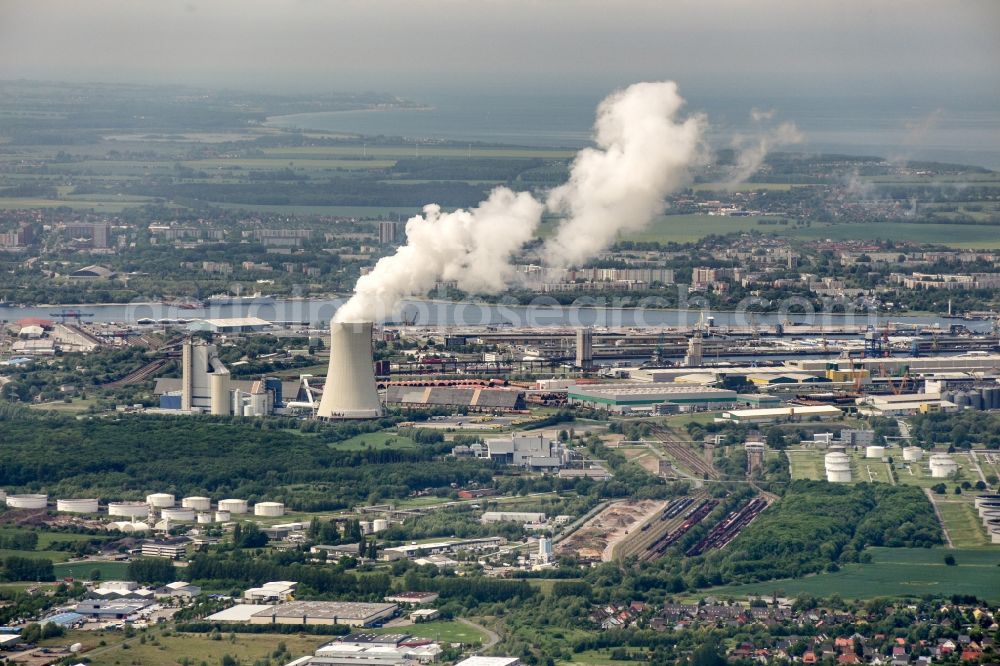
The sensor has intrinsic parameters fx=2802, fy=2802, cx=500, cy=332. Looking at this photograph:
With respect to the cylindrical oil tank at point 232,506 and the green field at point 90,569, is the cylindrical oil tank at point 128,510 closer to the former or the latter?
the cylindrical oil tank at point 232,506

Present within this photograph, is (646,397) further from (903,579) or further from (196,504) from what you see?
(903,579)

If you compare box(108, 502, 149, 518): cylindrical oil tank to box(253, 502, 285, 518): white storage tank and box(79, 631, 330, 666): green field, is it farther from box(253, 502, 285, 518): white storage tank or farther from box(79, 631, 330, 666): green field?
box(79, 631, 330, 666): green field

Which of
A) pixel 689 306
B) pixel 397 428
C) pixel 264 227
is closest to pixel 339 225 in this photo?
pixel 264 227

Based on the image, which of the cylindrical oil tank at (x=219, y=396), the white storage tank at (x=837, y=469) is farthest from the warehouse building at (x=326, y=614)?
the cylindrical oil tank at (x=219, y=396)

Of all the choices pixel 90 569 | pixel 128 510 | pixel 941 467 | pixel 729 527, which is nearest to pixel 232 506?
pixel 128 510

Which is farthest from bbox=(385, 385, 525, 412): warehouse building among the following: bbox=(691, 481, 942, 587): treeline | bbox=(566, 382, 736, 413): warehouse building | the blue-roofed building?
the blue-roofed building

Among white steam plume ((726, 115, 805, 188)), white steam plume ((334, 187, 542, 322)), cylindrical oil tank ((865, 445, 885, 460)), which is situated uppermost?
white steam plume ((726, 115, 805, 188))
